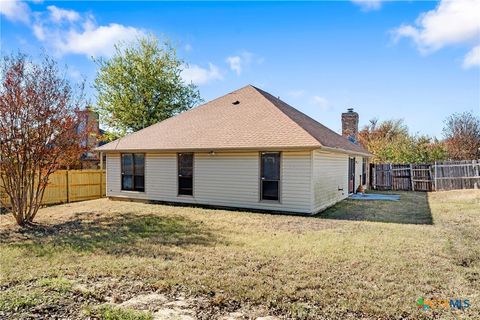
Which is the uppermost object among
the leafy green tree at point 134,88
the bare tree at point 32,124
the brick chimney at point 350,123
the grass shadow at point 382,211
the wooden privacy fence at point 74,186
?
the leafy green tree at point 134,88

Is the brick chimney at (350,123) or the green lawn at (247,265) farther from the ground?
the brick chimney at (350,123)

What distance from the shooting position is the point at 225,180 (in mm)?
11664

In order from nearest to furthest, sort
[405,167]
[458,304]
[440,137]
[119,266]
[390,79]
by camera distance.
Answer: [458,304], [119,266], [390,79], [405,167], [440,137]

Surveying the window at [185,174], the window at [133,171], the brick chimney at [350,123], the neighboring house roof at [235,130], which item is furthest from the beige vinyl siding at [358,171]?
the window at [133,171]

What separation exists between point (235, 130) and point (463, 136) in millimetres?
18601

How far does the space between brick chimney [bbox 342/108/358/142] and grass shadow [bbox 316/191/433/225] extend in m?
8.21

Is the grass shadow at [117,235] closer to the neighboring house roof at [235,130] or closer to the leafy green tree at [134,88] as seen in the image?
the neighboring house roof at [235,130]

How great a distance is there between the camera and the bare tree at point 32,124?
8352mm

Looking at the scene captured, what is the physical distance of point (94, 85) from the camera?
85.7ft

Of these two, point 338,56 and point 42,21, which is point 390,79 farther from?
point 42,21

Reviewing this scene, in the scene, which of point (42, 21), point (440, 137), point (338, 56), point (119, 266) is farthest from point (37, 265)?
point (440, 137)

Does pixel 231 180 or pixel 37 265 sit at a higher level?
pixel 231 180

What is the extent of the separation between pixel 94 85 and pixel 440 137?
28698 mm

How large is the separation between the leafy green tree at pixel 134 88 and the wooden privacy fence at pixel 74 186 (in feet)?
32.8
